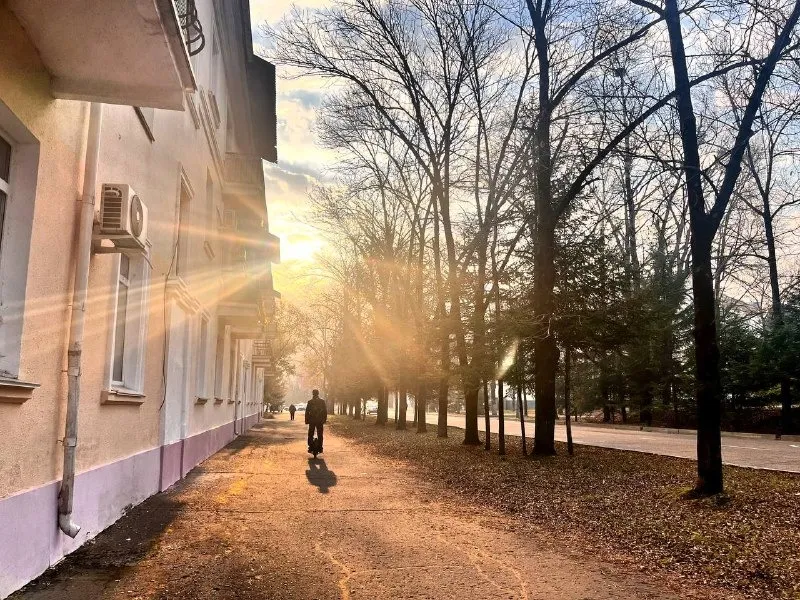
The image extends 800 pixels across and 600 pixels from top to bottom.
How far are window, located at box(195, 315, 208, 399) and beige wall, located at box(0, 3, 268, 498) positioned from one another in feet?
15.4

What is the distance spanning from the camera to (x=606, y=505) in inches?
357

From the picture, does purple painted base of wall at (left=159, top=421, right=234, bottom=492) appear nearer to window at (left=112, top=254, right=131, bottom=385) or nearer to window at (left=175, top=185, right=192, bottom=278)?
window at (left=112, top=254, right=131, bottom=385)

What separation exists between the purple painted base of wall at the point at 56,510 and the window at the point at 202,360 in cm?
440

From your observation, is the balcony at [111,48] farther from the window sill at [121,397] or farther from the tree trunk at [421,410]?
the tree trunk at [421,410]

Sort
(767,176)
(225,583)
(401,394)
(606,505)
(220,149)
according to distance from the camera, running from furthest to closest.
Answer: (401,394)
(767,176)
(220,149)
(606,505)
(225,583)

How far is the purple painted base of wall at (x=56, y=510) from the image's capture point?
4.17 meters

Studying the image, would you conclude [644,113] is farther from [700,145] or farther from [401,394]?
[401,394]

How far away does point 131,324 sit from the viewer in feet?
26.0

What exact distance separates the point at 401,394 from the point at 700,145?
23253 mm

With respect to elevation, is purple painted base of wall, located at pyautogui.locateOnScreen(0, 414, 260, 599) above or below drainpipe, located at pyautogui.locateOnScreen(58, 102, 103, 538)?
below

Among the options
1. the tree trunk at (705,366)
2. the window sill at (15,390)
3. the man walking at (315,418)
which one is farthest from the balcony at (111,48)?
the man walking at (315,418)

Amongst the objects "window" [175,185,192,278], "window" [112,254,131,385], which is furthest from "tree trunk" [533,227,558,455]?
"window" [112,254,131,385]

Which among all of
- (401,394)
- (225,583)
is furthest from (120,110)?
(401,394)

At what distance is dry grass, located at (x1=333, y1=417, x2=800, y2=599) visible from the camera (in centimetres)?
580
